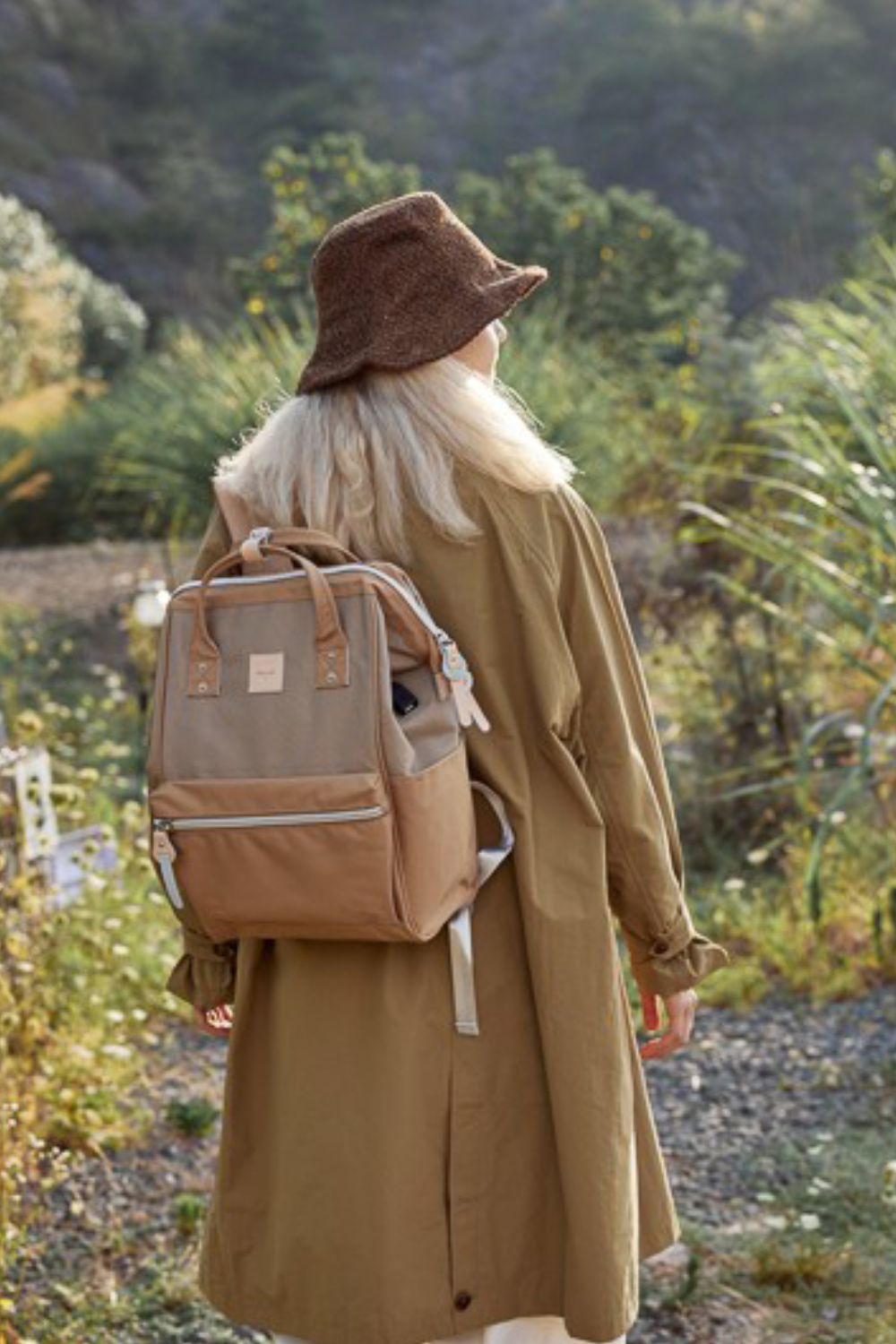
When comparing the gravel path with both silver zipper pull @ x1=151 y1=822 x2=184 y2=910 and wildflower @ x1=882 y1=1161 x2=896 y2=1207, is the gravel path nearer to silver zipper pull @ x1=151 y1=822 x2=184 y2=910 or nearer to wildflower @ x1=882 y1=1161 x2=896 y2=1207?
wildflower @ x1=882 y1=1161 x2=896 y2=1207

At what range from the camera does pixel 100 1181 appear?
12.5ft

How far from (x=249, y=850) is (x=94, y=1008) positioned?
2.42 m

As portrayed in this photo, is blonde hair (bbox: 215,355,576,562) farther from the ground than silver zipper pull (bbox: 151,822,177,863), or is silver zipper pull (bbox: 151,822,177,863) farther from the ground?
blonde hair (bbox: 215,355,576,562)

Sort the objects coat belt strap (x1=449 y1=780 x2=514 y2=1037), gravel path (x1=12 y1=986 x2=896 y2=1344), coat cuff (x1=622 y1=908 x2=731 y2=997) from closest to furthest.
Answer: coat belt strap (x1=449 y1=780 x2=514 y2=1037)
coat cuff (x1=622 y1=908 x2=731 y2=997)
gravel path (x1=12 y1=986 x2=896 y2=1344)

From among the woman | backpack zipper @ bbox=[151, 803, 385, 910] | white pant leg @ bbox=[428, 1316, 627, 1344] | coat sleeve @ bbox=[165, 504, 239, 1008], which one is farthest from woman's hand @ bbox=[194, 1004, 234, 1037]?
white pant leg @ bbox=[428, 1316, 627, 1344]

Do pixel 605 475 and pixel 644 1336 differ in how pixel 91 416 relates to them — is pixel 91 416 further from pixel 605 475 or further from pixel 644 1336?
pixel 644 1336

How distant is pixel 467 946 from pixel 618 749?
0.89ft

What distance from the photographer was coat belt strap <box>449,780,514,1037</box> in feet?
6.98

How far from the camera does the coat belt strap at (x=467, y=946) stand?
2.13 meters

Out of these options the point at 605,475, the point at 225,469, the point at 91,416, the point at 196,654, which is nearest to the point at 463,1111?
the point at 196,654

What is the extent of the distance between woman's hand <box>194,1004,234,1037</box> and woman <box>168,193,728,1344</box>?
0.16 metres

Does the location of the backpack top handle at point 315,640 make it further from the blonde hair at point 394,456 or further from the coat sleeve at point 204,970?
the coat sleeve at point 204,970

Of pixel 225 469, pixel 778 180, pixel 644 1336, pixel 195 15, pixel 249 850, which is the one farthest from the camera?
pixel 195 15

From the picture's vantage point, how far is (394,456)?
7.08 ft
